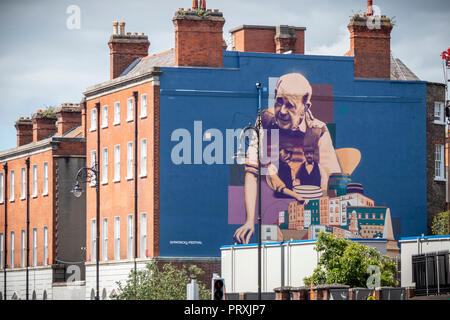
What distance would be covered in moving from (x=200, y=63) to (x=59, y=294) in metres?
21.2

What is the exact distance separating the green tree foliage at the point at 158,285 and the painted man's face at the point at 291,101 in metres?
10.2

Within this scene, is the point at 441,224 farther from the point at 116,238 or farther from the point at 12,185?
the point at 12,185

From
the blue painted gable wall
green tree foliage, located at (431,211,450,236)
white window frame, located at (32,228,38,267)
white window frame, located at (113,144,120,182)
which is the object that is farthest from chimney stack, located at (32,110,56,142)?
green tree foliage, located at (431,211,450,236)

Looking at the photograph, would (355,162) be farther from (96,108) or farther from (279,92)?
(96,108)

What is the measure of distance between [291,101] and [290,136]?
200cm

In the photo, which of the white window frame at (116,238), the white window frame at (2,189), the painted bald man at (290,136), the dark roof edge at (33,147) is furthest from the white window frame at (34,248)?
the painted bald man at (290,136)

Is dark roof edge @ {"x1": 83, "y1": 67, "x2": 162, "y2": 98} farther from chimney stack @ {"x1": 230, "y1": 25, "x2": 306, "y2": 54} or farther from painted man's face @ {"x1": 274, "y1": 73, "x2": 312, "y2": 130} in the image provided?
chimney stack @ {"x1": 230, "y1": 25, "x2": 306, "y2": 54}

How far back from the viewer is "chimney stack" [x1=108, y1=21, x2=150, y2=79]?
7188 cm

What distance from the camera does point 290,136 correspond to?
206ft

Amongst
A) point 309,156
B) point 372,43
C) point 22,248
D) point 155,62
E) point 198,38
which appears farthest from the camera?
point 22,248

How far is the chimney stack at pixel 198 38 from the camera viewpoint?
2479 inches

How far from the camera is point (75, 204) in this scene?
252 ft

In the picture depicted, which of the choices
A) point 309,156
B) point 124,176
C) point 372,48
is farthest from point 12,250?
point 372,48
